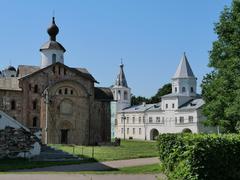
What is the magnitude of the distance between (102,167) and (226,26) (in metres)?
13.1

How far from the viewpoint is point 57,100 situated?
187ft

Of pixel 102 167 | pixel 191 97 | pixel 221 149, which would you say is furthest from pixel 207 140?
pixel 191 97

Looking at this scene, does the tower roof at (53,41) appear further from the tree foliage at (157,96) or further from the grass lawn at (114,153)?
the tree foliage at (157,96)

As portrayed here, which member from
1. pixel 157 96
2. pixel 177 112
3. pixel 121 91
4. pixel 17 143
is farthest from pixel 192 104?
pixel 17 143

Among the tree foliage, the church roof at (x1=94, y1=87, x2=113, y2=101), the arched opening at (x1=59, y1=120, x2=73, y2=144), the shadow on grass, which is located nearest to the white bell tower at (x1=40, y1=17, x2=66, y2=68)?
the church roof at (x1=94, y1=87, x2=113, y2=101)

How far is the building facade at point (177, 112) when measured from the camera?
93312mm

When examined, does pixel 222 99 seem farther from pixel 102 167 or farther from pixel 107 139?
pixel 107 139

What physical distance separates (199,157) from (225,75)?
1730 cm

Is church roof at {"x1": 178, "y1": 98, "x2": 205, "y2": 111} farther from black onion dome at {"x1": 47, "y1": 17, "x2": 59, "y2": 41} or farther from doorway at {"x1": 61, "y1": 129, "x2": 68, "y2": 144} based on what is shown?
doorway at {"x1": 61, "y1": 129, "x2": 68, "y2": 144}

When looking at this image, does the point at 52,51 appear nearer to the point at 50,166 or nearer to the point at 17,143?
the point at 17,143

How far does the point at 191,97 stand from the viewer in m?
96.4

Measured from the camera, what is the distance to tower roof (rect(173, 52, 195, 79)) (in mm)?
95762

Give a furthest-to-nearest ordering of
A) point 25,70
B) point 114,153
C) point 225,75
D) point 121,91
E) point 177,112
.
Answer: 1. point 121,91
2. point 177,112
3. point 25,70
4. point 114,153
5. point 225,75

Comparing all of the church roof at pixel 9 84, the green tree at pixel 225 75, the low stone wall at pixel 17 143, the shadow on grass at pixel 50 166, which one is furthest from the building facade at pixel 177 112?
the shadow on grass at pixel 50 166
